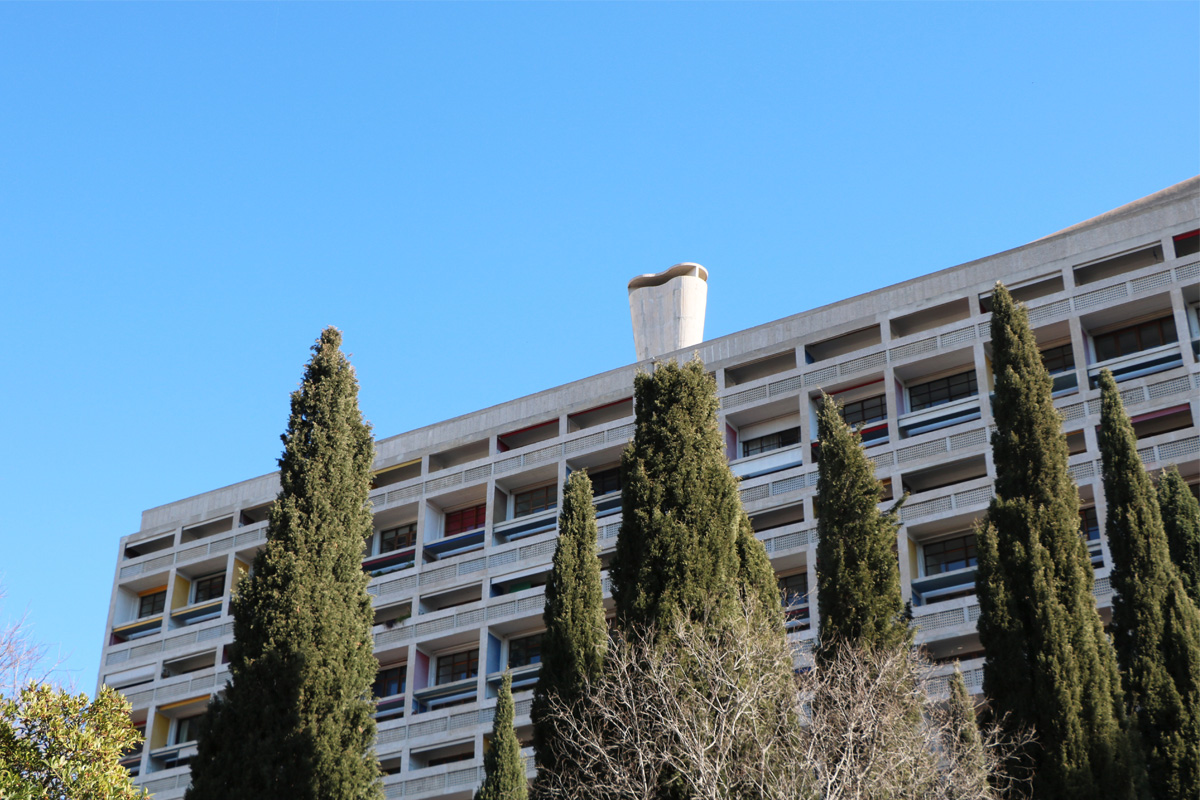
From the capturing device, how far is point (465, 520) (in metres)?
44.5

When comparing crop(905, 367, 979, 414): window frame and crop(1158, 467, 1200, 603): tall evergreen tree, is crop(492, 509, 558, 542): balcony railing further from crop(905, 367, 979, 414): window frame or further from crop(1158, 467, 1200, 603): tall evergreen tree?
crop(1158, 467, 1200, 603): tall evergreen tree

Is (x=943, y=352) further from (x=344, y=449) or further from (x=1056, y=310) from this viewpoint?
(x=344, y=449)

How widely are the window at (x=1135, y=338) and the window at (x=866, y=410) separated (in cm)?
567

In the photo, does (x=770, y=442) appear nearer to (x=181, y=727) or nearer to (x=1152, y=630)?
(x=1152, y=630)

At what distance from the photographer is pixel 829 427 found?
2475 centimetres

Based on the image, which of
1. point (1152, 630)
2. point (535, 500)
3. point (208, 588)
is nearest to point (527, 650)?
point (535, 500)

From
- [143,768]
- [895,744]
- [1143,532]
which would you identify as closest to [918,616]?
[1143,532]

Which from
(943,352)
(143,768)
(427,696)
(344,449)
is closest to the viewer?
(344,449)

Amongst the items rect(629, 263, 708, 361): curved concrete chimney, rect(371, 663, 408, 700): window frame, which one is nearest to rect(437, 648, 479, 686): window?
rect(371, 663, 408, 700): window frame

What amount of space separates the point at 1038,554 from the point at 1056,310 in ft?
51.5

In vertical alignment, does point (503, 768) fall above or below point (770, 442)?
below

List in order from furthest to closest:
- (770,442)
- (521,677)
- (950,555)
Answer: (770,442) < (521,677) < (950,555)

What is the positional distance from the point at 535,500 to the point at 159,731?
14.2 metres

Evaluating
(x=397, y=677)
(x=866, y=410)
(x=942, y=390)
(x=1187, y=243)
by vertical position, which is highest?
(x=1187, y=243)
